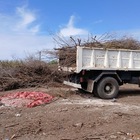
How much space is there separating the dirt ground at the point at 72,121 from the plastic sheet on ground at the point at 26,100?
29cm

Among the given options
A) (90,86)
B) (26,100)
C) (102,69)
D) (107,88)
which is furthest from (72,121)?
(107,88)

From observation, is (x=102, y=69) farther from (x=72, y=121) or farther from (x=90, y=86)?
(x=72, y=121)

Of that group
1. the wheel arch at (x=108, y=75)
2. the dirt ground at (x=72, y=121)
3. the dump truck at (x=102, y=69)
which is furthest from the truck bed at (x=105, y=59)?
the dirt ground at (x=72, y=121)

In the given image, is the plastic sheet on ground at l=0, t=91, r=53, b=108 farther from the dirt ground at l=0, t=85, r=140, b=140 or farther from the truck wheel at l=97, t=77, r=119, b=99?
the truck wheel at l=97, t=77, r=119, b=99

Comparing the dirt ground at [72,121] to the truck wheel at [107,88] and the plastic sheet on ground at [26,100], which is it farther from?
the truck wheel at [107,88]

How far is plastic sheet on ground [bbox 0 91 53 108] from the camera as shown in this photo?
34.9 feet


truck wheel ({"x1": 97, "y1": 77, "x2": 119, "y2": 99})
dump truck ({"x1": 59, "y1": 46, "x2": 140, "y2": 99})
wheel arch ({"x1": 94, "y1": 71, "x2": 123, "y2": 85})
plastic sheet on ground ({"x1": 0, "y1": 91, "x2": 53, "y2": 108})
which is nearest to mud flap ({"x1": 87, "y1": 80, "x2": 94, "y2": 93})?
dump truck ({"x1": 59, "y1": 46, "x2": 140, "y2": 99})

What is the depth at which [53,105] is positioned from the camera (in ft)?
35.1

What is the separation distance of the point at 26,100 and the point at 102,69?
141 inches

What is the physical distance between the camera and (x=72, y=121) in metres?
8.44

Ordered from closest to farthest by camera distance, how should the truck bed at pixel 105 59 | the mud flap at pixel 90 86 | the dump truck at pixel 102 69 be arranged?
the truck bed at pixel 105 59
the dump truck at pixel 102 69
the mud flap at pixel 90 86

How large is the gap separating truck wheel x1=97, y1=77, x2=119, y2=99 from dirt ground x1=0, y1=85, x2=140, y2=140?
1190mm

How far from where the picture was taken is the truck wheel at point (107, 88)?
12742mm

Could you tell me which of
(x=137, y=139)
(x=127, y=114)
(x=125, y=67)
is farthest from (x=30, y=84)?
(x=137, y=139)
